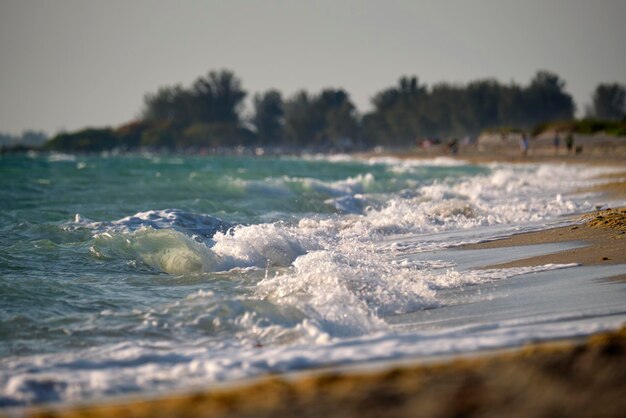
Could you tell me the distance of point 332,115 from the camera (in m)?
170

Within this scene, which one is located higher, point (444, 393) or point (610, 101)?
point (610, 101)

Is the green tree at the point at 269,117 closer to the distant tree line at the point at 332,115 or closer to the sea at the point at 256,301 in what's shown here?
the distant tree line at the point at 332,115

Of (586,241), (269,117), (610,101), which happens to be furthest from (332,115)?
(586,241)

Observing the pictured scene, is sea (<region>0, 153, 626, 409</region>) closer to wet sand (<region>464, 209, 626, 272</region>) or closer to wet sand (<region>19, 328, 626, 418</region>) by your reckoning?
wet sand (<region>464, 209, 626, 272</region>)

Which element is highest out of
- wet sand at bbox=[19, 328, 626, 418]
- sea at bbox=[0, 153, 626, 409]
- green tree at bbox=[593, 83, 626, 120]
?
green tree at bbox=[593, 83, 626, 120]

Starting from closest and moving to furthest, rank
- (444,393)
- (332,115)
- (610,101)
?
(444,393), (610,101), (332,115)

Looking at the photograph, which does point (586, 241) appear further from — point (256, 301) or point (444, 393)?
point (444, 393)

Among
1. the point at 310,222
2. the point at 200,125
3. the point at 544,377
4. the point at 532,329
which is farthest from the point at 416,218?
the point at 200,125

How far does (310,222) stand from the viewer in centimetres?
1589

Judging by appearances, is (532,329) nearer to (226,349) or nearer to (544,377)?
(544,377)

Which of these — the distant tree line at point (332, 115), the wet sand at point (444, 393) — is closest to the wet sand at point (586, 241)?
the wet sand at point (444, 393)

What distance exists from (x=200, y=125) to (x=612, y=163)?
140 m

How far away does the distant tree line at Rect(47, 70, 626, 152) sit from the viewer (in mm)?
142875

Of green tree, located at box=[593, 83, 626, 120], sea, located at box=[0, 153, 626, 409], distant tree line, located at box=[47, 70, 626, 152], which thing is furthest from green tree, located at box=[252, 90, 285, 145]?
sea, located at box=[0, 153, 626, 409]
